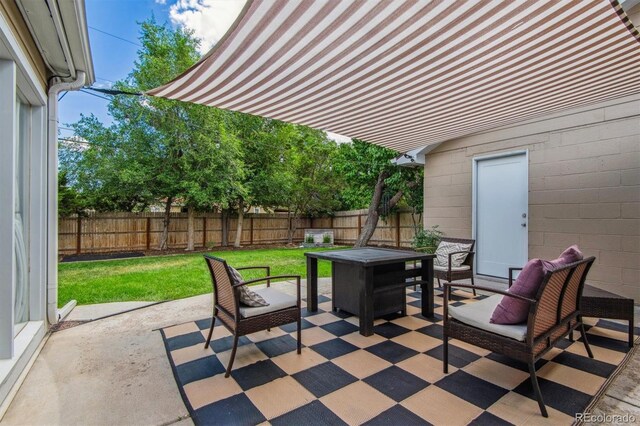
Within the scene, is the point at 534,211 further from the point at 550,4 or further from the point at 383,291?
the point at 550,4

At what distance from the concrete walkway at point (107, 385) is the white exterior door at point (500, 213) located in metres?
3.08

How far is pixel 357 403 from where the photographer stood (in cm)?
206

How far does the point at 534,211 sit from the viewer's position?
5.27 m

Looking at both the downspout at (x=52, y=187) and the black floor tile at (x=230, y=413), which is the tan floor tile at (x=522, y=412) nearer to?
the black floor tile at (x=230, y=413)

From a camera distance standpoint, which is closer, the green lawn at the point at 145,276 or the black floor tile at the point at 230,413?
the black floor tile at the point at 230,413

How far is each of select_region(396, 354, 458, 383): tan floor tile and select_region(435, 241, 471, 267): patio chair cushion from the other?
87.4 inches

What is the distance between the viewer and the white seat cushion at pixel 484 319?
2.11 metres

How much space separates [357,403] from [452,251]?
3350mm

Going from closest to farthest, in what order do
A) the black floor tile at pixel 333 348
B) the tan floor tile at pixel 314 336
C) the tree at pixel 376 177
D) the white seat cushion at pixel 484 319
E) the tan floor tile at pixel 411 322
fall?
the white seat cushion at pixel 484 319, the black floor tile at pixel 333 348, the tan floor tile at pixel 314 336, the tan floor tile at pixel 411 322, the tree at pixel 376 177

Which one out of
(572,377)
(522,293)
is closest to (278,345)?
(522,293)

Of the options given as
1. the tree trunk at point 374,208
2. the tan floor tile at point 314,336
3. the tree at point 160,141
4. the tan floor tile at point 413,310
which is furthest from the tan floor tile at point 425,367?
the tree at point 160,141

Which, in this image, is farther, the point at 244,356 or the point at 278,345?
the point at 278,345

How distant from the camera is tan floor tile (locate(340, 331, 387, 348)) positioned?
2996mm

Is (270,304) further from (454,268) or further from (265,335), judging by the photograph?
(454,268)
